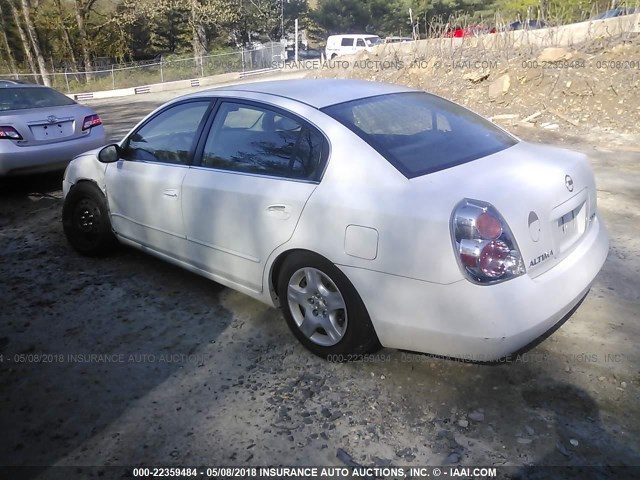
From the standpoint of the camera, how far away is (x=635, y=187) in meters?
6.10

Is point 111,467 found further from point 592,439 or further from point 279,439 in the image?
point 592,439

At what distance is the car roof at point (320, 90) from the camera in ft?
10.3

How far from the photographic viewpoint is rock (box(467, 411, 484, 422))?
2.46 m

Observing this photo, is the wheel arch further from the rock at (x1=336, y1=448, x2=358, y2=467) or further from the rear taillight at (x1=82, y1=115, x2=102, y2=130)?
the rear taillight at (x1=82, y1=115, x2=102, y2=130)

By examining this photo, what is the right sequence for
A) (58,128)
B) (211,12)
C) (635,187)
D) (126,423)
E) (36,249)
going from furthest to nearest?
(211,12) < (58,128) < (635,187) < (36,249) < (126,423)

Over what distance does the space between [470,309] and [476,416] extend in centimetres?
58

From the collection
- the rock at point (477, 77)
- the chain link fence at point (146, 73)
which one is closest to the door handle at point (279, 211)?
the rock at point (477, 77)

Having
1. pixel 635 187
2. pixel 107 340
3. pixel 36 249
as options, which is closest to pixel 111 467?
pixel 107 340

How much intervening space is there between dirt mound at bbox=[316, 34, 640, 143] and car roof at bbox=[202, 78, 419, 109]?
7646 mm

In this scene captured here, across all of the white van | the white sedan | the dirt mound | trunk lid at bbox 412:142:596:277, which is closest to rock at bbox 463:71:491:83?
the dirt mound

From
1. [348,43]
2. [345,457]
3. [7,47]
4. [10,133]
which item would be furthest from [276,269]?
[7,47]

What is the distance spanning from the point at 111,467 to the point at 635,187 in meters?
6.27

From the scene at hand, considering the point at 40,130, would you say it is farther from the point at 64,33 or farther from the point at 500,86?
the point at 64,33

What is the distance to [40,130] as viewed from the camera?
20.9 feet
